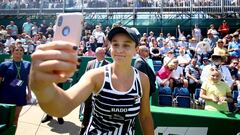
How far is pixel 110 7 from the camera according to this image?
1923 cm

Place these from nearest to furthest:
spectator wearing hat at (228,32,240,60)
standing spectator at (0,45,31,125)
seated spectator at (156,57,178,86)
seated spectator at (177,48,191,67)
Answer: standing spectator at (0,45,31,125), seated spectator at (156,57,178,86), seated spectator at (177,48,191,67), spectator wearing hat at (228,32,240,60)

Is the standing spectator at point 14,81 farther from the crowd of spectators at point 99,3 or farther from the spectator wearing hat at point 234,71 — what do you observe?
the crowd of spectators at point 99,3

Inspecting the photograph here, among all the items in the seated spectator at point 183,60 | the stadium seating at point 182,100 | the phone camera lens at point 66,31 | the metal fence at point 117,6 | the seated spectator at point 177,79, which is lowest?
the stadium seating at point 182,100

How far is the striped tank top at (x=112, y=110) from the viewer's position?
2.43m

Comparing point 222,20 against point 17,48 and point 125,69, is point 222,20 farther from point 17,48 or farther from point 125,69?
point 125,69

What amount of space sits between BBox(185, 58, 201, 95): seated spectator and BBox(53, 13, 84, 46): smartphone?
8399 millimetres

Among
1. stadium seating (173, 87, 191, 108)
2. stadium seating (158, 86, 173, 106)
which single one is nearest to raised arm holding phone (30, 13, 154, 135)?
stadium seating (158, 86, 173, 106)

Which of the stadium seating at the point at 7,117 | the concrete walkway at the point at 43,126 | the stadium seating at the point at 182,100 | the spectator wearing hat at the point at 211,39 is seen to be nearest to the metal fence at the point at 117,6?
the spectator wearing hat at the point at 211,39

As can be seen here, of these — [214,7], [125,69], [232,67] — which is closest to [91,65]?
[125,69]

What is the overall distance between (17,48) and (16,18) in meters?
16.5

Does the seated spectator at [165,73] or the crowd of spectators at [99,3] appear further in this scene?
the crowd of spectators at [99,3]

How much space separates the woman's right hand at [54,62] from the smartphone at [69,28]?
56 millimetres

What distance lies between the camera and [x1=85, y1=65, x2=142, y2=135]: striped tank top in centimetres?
243

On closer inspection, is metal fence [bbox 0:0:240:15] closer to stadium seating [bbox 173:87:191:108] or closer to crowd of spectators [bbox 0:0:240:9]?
crowd of spectators [bbox 0:0:240:9]
